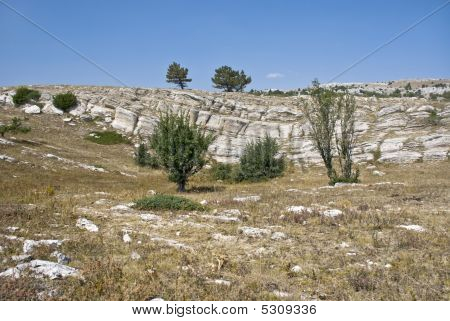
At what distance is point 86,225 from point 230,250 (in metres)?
4.77

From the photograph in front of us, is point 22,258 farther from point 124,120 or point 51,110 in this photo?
point 51,110

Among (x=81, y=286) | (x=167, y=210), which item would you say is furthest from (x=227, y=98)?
(x=81, y=286)

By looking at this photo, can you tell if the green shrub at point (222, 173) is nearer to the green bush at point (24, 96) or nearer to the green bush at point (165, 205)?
the green bush at point (165, 205)

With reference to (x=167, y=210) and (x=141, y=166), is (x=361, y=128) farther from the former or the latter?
(x=167, y=210)

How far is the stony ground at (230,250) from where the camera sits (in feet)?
23.3

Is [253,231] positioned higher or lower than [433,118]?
→ lower

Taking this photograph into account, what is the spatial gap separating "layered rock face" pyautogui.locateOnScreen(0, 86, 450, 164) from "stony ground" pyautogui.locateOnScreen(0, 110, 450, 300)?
3423cm

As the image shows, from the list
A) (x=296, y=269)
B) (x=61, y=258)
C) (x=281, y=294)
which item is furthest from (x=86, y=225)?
(x=281, y=294)

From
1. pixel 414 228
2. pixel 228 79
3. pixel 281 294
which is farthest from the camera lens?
pixel 228 79

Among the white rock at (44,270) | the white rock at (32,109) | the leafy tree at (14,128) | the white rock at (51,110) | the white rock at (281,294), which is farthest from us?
the white rock at (51,110)

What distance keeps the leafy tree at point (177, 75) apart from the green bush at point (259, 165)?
39.0 m

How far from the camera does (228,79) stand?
80062 mm

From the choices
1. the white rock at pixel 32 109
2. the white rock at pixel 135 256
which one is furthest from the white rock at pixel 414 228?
the white rock at pixel 32 109

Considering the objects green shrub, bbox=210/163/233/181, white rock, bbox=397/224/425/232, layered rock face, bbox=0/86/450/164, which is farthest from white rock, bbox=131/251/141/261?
layered rock face, bbox=0/86/450/164
